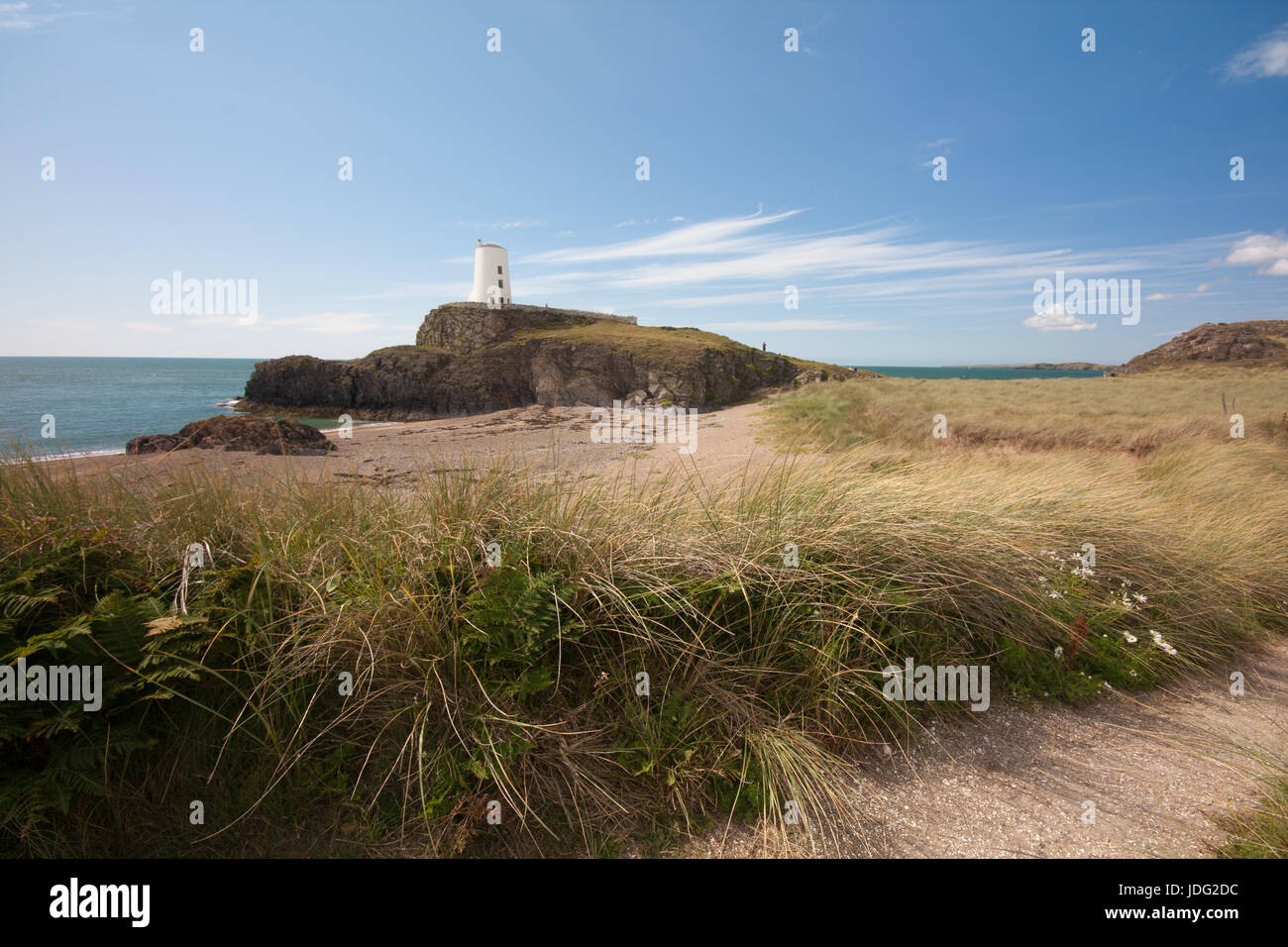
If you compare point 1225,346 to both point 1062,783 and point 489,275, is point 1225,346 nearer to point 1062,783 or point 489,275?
point 1062,783

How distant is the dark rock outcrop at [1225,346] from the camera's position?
1564 inches

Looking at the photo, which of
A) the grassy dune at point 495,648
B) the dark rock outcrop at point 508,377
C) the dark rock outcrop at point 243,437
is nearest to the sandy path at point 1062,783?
the grassy dune at point 495,648

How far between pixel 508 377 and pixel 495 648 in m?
52.3

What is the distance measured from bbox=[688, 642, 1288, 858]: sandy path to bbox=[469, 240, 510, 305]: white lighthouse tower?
6418 centimetres

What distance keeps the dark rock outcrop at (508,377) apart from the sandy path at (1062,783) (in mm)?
44454

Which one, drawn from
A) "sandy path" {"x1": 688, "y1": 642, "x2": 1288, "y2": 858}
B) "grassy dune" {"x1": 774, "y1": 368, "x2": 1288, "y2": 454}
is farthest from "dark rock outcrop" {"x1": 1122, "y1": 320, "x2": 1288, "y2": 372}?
"sandy path" {"x1": 688, "y1": 642, "x2": 1288, "y2": 858}

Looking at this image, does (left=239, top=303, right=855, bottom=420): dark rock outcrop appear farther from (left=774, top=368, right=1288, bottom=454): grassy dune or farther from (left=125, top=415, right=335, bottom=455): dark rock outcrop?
(left=125, top=415, right=335, bottom=455): dark rock outcrop

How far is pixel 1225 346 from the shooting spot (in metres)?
41.9

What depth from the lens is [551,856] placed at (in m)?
2.11

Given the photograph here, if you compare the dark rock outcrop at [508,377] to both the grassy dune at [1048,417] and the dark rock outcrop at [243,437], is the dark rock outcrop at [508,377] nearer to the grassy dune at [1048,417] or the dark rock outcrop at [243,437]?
the grassy dune at [1048,417]

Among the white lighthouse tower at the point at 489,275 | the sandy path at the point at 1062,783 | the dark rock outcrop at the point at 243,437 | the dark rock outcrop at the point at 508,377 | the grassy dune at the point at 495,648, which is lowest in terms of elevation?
the sandy path at the point at 1062,783

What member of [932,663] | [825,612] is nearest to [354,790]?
[825,612]

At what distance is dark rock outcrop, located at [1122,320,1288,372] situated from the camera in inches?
1564

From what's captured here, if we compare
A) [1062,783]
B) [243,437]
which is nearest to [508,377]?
[243,437]
